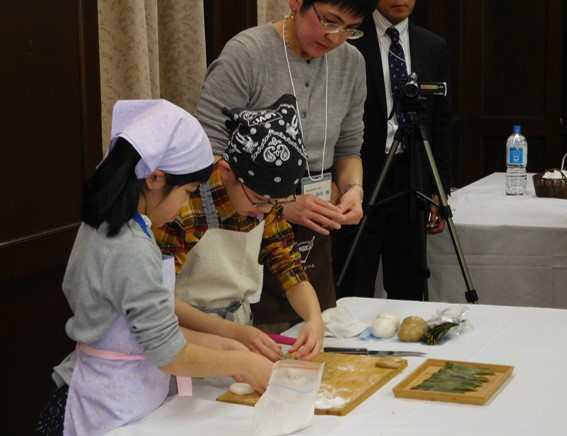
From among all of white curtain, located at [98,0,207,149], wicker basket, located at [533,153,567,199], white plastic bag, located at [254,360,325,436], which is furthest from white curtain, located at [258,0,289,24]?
white plastic bag, located at [254,360,325,436]

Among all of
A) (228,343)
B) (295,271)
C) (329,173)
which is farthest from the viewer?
(329,173)

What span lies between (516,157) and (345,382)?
272cm

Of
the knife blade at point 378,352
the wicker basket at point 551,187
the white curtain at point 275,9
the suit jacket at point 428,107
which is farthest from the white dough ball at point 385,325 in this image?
the white curtain at point 275,9

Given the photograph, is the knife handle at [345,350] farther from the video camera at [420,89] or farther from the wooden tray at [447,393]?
the video camera at [420,89]

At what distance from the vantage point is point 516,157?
422 centimetres

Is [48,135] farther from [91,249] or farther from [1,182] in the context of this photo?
[91,249]

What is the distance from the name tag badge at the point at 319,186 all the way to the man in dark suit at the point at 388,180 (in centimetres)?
93

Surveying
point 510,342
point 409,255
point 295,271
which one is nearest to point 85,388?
point 295,271

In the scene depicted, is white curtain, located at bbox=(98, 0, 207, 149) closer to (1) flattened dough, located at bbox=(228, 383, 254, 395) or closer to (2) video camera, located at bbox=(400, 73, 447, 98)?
(2) video camera, located at bbox=(400, 73, 447, 98)

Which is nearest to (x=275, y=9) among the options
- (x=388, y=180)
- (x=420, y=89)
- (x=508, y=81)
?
(x=388, y=180)

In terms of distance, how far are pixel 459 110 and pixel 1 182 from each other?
524 cm

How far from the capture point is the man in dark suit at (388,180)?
3578 millimetres

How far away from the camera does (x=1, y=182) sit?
2.21 metres

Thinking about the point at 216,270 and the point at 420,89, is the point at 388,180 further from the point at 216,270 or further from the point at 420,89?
the point at 216,270
